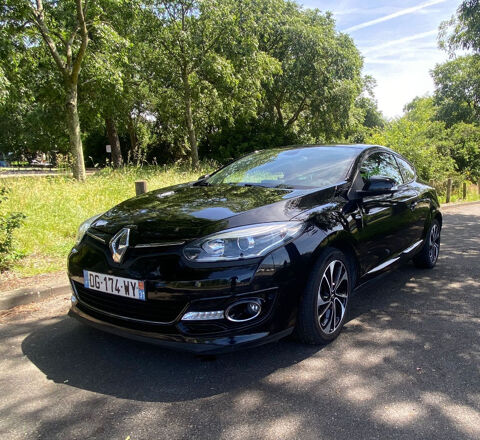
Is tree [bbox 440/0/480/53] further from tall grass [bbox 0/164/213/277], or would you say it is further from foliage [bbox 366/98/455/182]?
tall grass [bbox 0/164/213/277]

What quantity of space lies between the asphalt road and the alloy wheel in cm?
18

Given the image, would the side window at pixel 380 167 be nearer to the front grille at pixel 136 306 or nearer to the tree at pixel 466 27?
the front grille at pixel 136 306

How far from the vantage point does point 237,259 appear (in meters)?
2.37

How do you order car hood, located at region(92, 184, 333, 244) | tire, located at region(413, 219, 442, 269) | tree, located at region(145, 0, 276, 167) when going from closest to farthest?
car hood, located at region(92, 184, 333, 244)
tire, located at region(413, 219, 442, 269)
tree, located at region(145, 0, 276, 167)

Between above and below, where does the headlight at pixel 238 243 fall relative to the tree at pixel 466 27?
below

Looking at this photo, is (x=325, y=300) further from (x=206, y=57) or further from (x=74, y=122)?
(x=206, y=57)

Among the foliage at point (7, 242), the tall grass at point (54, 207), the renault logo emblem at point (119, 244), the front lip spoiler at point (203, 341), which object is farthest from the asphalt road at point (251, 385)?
the tall grass at point (54, 207)

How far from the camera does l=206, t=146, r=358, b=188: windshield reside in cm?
346

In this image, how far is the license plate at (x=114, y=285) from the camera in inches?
94.9

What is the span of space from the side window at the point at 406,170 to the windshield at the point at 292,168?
100 cm

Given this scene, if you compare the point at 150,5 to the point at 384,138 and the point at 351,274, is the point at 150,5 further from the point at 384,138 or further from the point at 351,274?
the point at 351,274

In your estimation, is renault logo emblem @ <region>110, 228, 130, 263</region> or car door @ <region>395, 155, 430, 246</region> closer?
renault logo emblem @ <region>110, 228, 130, 263</region>

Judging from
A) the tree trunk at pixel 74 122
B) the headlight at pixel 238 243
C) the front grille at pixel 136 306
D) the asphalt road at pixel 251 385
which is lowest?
the asphalt road at pixel 251 385

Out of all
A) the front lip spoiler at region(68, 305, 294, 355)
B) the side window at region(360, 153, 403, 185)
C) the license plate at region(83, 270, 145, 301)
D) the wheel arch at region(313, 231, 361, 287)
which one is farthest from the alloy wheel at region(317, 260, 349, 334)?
the license plate at region(83, 270, 145, 301)
